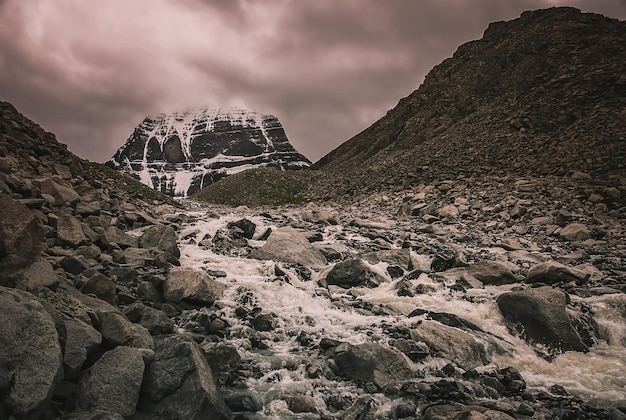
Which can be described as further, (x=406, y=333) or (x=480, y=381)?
(x=406, y=333)

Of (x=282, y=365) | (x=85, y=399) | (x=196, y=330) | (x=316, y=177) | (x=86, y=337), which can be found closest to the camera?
(x=85, y=399)

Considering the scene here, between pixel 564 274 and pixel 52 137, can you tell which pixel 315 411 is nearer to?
pixel 564 274

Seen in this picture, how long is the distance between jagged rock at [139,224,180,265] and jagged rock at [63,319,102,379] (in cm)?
801

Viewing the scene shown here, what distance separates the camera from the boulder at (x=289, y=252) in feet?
57.5

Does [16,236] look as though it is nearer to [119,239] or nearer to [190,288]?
[190,288]

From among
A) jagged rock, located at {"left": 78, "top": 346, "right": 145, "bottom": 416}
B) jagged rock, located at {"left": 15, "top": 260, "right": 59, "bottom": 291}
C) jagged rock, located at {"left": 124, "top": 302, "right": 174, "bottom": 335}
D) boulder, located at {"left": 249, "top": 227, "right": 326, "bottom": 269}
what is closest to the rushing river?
boulder, located at {"left": 249, "top": 227, "right": 326, "bottom": 269}

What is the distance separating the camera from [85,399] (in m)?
6.43

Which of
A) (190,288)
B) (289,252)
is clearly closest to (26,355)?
(190,288)

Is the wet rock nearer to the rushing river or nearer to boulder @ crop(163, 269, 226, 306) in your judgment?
the rushing river

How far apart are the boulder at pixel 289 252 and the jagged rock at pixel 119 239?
17.2 feet

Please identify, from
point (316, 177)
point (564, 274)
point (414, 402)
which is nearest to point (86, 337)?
point (414, 402)

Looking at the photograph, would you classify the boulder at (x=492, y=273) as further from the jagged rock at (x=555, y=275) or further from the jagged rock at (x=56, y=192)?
the jagged rock at (x=56, y=192)

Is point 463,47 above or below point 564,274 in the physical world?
above

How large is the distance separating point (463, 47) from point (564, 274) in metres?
72.7
